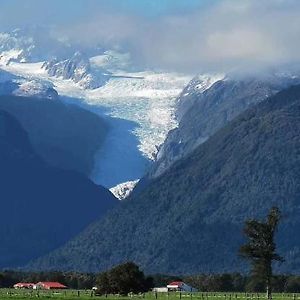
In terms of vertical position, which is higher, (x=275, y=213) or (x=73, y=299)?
(x=275, y=213)

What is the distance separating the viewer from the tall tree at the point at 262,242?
173 m

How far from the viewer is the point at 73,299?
15412cm

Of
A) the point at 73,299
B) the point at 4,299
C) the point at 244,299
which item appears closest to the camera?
the point at 4,299

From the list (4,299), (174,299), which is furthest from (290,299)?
(4,299)

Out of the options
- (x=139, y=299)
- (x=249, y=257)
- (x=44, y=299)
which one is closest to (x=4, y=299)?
(x=44, y=299)

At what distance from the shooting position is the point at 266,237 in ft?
573

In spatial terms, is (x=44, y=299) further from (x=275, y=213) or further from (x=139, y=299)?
(x=275, y=213)

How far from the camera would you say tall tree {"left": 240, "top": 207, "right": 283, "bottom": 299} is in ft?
569

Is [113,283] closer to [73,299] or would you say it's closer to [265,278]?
[265,278]

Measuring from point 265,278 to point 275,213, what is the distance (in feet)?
31.5

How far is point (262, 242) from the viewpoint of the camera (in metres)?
175

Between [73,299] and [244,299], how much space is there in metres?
35.7

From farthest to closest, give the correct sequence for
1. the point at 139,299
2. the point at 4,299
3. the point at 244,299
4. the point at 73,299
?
the point at 244,299
the point at 139,299
the point at 73,299
the point at 4,299

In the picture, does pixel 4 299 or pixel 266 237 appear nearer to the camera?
pixel 4 299
